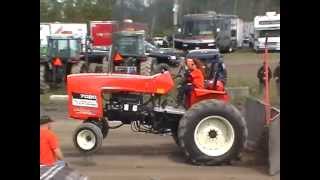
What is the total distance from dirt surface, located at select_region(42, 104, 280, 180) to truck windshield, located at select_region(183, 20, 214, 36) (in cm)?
2907

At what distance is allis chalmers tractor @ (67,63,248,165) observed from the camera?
8.92 metres

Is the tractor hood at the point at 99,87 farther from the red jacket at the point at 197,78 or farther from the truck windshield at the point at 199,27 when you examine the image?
the truck windshield at the point at 199,27

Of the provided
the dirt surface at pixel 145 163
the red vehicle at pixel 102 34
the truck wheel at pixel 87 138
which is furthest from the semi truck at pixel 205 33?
the truck wheel at pixel 87 138

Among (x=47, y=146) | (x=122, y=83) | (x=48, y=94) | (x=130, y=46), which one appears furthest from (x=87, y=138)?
(x=130, y=46)

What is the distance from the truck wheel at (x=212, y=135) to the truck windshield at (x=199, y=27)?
31.3m

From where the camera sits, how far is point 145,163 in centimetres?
910

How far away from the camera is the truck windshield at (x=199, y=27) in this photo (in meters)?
40.1

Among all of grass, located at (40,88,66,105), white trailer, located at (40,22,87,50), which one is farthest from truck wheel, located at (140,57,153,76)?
white trailer, located at (40,22,87,50)

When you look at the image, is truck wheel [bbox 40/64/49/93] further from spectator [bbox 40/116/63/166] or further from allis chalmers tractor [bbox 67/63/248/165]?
spectator [bbox 40/116/63/166]

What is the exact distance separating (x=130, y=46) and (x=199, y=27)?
18560mm

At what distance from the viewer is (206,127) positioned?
355 inches

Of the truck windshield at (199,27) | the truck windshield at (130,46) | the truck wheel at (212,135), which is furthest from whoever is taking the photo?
the truck windshield at (199,27)
